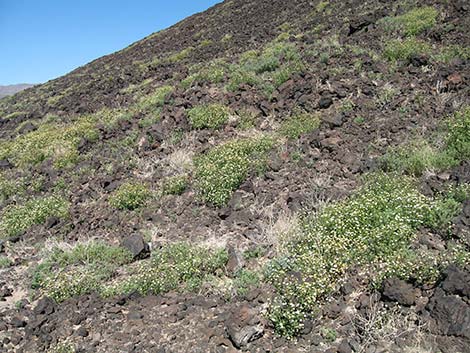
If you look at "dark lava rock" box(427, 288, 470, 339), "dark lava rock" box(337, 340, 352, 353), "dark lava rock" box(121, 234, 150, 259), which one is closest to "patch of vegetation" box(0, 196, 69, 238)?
"dark lava rock" box(121, 234, 150, 259)

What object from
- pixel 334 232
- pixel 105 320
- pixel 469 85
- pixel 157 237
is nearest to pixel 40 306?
pixel 105 320

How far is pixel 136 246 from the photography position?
23.3 feet

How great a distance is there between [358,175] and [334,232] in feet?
7.21

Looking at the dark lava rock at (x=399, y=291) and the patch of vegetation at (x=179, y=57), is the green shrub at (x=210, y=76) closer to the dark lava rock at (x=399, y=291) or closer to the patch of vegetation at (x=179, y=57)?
the patch of vegetation at (x=179, y=57)

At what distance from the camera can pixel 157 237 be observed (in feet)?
24.6

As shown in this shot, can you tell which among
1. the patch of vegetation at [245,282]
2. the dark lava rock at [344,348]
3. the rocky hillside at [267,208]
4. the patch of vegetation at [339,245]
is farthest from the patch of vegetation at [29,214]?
the dark lava rock at [344,348]

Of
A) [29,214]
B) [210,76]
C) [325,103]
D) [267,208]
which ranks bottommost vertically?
[267,208]

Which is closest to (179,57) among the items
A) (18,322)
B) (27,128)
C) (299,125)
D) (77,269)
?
(27,128)

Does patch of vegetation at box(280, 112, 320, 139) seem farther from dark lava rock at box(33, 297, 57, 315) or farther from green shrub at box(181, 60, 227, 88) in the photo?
dark lava rock at box(33, 297, 57, 315)

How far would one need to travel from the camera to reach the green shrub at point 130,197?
8523 millimetres

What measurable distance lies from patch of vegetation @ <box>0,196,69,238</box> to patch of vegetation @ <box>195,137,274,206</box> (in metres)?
2.95

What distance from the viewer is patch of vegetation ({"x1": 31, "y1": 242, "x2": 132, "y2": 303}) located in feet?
20.5

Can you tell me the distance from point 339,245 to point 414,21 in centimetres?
982

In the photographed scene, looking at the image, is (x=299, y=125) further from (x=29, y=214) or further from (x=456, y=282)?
(x=29, y=214)
